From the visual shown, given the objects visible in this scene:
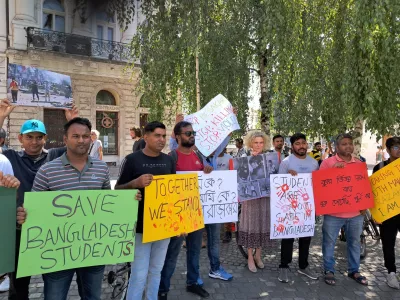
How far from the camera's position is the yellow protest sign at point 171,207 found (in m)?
2.92

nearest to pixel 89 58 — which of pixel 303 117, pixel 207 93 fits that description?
pixel 207 93

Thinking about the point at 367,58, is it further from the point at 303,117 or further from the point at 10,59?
the point at 10,59

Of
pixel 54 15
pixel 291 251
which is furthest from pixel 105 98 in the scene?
pixel 291 251

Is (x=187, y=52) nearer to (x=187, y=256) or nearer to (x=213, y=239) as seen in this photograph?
(x=213, y=239)

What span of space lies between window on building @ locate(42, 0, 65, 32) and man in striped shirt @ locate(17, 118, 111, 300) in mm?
16841

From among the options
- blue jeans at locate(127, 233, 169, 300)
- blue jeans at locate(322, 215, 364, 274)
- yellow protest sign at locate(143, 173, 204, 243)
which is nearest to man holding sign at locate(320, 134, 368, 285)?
blue jeans at locate(322, 215, 364, 274)

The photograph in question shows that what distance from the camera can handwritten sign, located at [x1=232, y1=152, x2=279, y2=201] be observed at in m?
4.45

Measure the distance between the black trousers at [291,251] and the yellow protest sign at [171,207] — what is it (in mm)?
1331

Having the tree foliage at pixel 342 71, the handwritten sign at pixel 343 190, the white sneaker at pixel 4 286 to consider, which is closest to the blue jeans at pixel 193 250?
the handwritten sign at pixel 343 190

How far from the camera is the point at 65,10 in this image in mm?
17234

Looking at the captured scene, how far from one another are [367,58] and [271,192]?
8.22 ft

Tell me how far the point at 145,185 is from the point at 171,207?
1.48ft

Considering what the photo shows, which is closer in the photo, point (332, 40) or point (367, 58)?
point (367, 58)

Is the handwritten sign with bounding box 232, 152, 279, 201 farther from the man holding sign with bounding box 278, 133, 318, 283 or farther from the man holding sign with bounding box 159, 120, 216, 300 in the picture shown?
the man holding sign with bounding box 159, 120, 216, 300
